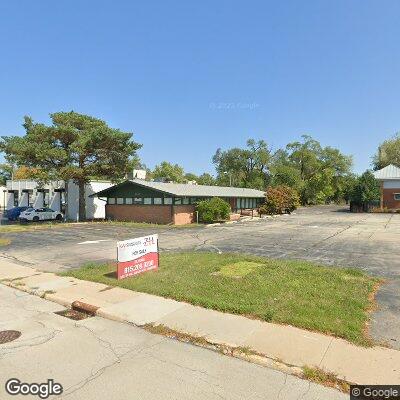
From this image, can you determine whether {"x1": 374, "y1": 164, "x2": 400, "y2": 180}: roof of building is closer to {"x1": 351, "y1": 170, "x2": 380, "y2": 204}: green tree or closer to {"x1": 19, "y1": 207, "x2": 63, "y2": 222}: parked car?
{"x1": 351, "y1": 170, "x2": 380, "y2": 204}: green tree

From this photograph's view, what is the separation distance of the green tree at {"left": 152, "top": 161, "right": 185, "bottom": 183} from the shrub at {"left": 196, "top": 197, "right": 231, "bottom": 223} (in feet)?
182

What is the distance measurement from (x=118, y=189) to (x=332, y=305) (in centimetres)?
2994

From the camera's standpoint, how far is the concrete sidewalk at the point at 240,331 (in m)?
4.84

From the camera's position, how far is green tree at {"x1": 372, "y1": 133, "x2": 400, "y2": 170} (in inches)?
2990

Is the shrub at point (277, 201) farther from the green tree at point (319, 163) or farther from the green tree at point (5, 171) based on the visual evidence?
the green tree at point (5, 171)

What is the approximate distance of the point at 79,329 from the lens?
646 centimetres

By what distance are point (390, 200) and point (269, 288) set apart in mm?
49297

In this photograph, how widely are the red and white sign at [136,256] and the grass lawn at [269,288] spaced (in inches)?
12.4

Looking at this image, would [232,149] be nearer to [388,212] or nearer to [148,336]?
[388,212]

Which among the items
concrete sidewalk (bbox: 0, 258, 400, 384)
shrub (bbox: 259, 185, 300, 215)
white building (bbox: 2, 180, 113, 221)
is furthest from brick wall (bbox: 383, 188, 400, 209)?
concrete sidewalk (bbox: 0, 258, 400, 384)

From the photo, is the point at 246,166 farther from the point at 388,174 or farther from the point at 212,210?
the point at 212,210

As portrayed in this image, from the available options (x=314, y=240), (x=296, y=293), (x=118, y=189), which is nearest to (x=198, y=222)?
(x=118, y=189)

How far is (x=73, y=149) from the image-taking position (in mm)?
29844

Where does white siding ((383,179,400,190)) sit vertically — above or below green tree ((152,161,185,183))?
below
